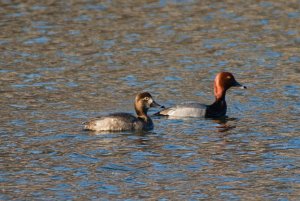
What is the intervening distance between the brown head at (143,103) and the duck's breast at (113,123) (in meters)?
0.51

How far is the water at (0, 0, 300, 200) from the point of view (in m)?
14.1

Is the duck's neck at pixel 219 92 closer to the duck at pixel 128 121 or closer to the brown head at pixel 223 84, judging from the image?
the brown head at pixel 223 84

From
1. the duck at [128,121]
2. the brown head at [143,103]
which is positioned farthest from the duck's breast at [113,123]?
the brown head at [143,103]

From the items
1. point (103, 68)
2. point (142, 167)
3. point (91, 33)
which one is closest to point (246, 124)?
point (142, 167)

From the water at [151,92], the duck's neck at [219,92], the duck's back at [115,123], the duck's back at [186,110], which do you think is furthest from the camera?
the duck's neck at [219,92]

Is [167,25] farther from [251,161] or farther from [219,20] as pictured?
[251,161]

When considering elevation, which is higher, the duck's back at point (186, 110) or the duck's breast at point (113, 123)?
the duck's breast at point (113, 123)

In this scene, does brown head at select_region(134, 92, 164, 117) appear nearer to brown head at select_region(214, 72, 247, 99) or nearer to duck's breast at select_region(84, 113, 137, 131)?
duck's breast at select_region(84, 113, 137, 131)

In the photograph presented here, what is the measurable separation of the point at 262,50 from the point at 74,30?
18.1 feet

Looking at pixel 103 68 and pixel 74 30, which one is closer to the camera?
pixel 103 68

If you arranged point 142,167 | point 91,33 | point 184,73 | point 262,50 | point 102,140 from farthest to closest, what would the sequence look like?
point 91,33, point 262,50, point 184,73, point 102,140, point 142,167

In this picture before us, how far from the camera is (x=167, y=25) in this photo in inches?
1120

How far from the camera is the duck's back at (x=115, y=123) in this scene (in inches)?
697

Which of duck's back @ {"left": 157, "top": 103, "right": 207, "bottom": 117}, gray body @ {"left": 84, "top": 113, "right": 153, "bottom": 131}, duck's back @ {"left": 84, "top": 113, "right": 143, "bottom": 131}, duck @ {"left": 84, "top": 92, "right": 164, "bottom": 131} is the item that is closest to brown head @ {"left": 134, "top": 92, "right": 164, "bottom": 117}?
duck @ {"left": 84, "top": 92, "right": 164, "bottom": 131}
